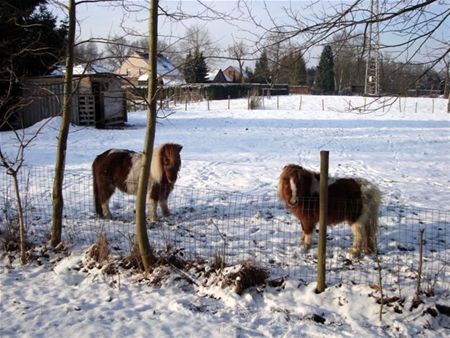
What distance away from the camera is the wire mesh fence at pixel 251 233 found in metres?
5.12

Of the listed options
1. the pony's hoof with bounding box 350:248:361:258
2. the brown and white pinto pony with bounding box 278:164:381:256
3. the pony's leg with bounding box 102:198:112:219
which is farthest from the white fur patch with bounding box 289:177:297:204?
the pony's leg with bounding box 102:198:112:219

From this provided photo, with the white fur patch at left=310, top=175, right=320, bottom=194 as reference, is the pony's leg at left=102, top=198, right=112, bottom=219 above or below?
below

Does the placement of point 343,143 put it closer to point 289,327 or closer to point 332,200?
point 332,200

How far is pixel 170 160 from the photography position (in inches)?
274

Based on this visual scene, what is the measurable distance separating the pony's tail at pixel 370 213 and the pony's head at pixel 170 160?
9.69ft

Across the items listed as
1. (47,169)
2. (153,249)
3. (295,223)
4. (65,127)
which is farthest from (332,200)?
(47,169)

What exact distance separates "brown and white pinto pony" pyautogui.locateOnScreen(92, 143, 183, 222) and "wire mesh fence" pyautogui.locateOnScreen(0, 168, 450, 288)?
0.31m

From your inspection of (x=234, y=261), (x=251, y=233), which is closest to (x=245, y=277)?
(x=234, y=261)

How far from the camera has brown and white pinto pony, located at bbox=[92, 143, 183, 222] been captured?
7.01 metres

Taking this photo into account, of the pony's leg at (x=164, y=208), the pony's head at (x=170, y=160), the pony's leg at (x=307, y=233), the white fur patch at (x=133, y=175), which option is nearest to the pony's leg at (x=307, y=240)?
the pony's leg at (x=307, y=233)

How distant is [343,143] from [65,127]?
12.5 meters

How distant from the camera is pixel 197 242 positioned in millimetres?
5992

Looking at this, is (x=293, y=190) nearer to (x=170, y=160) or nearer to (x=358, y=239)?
(x=358, y=239)

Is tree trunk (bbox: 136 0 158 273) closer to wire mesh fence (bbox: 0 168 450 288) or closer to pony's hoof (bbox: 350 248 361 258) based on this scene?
wire mesh fence (bbox: 0 168 450 288)
